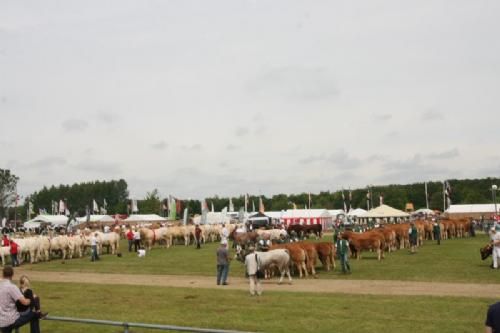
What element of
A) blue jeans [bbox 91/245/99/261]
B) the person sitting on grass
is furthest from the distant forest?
the person sitting on grass

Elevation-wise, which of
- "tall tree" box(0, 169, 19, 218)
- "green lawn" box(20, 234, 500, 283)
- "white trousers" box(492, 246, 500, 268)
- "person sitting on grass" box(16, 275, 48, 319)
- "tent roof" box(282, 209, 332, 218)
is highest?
"tall tree" box(0, 169, 19, 218)

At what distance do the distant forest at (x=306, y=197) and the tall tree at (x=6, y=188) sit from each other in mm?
12175

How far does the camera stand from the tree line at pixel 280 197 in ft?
354

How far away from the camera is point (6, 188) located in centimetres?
10256

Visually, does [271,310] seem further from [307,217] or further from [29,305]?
[307,217]

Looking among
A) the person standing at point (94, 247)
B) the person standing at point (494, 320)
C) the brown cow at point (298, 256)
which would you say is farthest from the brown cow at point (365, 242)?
the person standing at point (494, 320)

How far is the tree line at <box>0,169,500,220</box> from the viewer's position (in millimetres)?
107812

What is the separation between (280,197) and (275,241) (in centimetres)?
10663

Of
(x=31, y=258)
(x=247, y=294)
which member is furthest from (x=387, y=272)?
(x=31, y=258)

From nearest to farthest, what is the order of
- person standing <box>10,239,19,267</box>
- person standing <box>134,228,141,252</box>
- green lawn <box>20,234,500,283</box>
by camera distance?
green lawn <box>20,234,500,283</box> < person standing <box>10,239,19,267</box> < person standing <box>134,228,141,252</box>

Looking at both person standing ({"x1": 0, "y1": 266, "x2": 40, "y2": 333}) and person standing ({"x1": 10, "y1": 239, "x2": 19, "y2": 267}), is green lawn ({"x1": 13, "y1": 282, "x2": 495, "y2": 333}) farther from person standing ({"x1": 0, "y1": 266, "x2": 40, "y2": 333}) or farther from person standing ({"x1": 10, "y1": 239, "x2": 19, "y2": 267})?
person standing ({"x1": 10, "y1": 239, "x2": 19, "y2": 267})

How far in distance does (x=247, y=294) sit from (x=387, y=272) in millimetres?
7620

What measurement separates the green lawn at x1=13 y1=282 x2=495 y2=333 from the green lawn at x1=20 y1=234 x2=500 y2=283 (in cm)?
566

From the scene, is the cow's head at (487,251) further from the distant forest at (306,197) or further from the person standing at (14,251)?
the distant forest at (306,197)
